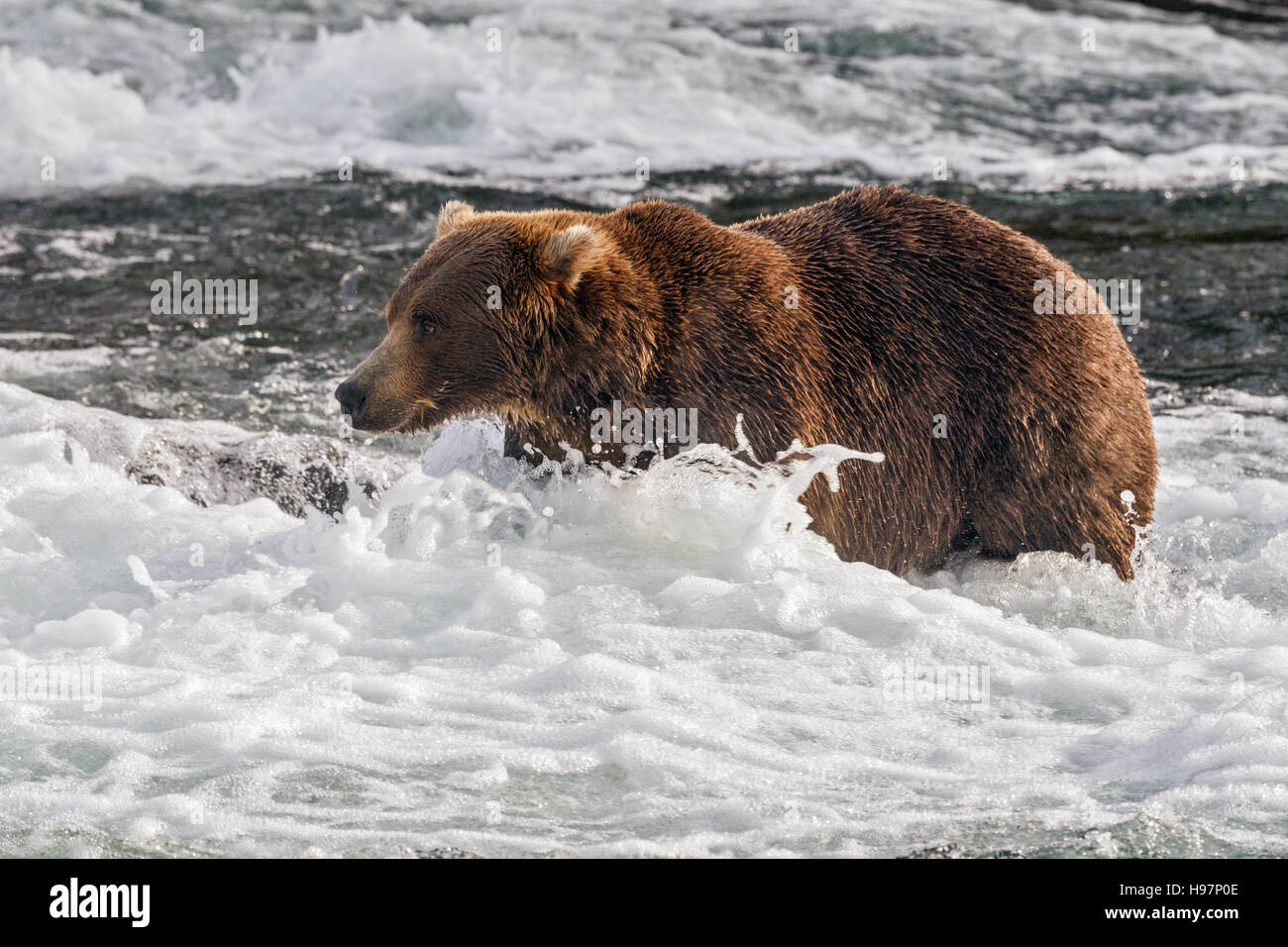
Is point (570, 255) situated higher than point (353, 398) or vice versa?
point (570, 255)

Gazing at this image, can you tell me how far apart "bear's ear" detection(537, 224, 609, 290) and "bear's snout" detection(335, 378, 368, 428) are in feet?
2.90

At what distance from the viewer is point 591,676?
5824 mm

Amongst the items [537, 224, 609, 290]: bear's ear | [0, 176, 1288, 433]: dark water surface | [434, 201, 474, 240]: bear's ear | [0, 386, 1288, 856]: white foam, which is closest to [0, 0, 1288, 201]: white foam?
[0, 176, 1288, 433]: dark water surface

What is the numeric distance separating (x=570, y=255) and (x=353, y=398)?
1.07m

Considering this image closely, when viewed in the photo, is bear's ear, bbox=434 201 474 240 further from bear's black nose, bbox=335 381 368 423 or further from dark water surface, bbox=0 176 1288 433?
dark water surface, bbox=0 176 1288 433

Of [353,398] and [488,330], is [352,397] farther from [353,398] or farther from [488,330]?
[488,330]

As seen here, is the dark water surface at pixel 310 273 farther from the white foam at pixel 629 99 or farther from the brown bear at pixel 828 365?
the brown bear at pixel 828 365

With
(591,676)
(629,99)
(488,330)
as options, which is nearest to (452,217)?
(488,330)

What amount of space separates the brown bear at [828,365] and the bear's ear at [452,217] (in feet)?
0.55

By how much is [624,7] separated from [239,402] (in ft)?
35.6

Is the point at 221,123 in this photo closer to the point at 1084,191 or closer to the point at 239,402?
the point at 239,402

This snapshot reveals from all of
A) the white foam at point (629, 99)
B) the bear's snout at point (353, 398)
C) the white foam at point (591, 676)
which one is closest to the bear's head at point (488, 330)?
the bear's snout at point (353, 398)
